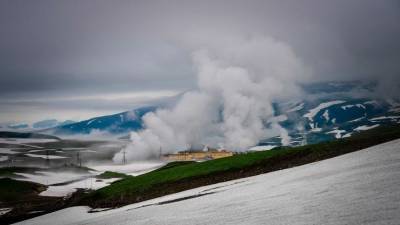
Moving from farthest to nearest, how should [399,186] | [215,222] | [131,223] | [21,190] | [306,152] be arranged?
[21,190] → [306,152] → [131,223] → [215,222] → [399,186]

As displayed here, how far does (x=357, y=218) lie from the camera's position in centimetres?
1498

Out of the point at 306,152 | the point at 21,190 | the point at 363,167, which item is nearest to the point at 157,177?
the point at 306,152

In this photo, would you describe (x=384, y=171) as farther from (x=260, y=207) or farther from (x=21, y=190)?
(x=21, y=190)

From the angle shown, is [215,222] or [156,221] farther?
[156,221]

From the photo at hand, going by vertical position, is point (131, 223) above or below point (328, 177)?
below

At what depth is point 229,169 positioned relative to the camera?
5653 centimetres

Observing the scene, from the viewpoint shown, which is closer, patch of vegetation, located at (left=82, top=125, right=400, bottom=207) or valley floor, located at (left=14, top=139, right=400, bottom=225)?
valley floor, located at (left=14, top=139, right=400, bottom=225)

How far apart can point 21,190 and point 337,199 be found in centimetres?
12359

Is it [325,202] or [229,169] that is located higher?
[229,169]

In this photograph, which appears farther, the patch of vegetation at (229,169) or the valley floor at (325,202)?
the patch of vegetation at (229,169)

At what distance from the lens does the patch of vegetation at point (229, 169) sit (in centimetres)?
4875

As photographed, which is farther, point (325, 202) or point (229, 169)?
point (229, 169)

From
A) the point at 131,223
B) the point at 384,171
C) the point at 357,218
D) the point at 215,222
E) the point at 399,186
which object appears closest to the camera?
the point at 357,218

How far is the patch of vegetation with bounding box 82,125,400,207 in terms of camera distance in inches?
1919
